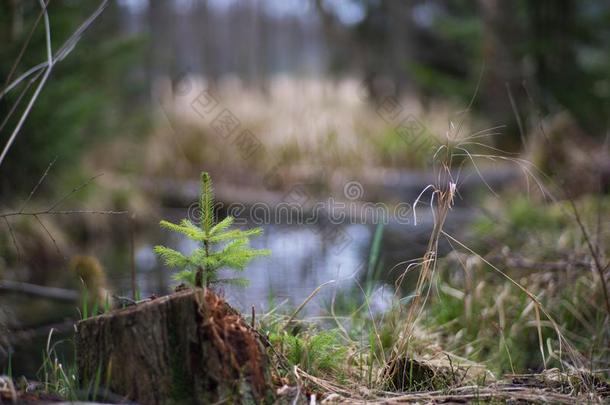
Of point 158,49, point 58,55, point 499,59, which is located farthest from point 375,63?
point 58,55

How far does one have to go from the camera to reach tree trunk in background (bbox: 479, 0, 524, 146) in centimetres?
673

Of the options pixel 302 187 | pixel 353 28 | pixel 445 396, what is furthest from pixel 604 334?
pixel 353 28

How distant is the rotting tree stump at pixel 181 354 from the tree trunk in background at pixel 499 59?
227 inches

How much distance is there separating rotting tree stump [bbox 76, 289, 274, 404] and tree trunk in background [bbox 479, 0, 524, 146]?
5770 mm

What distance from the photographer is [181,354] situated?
1.42m

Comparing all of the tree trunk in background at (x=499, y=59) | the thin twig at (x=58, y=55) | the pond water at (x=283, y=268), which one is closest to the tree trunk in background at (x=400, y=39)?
the tree trunk in background at (x=499, y=59)

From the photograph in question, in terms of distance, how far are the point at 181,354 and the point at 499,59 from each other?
19.9ft

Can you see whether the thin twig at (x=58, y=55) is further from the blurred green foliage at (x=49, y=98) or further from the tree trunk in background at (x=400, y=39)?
the tree trunk in background at (x=400, y=39)

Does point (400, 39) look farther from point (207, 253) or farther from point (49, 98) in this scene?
point (207, 253)

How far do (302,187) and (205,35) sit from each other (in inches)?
215

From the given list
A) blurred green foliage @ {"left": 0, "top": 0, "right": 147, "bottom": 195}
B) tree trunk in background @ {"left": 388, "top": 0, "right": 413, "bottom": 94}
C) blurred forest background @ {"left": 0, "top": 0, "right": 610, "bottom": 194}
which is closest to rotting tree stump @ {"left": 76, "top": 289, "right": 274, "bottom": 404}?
blurred forest background @ {"left": 0, "top": 0, "right": 610, "bottom": 194}

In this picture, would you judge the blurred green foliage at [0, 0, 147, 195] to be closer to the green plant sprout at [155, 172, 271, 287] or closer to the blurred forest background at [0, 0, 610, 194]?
the blurred forest background at [0, 0, 610, 194]

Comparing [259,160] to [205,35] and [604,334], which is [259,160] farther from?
[604,334]

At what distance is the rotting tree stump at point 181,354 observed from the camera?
1409 mm
